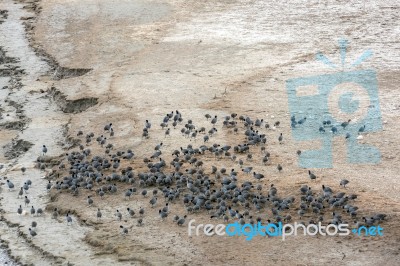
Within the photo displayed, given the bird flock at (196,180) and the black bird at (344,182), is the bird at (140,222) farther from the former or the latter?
the black bird at (344,182)

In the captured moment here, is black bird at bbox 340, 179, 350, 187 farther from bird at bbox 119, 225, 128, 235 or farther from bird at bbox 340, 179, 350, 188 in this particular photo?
bird at bbox 119, 225, 128, 235

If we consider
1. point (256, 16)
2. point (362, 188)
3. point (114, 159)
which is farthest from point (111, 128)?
point (256, 16)

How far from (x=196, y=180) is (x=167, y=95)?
2953 millimetres

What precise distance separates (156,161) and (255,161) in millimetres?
1181

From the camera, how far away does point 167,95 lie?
38.8ft

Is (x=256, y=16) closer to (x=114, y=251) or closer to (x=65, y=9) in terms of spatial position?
(x=65, y=9)

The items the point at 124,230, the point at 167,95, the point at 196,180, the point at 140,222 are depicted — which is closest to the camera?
the point at 124,230

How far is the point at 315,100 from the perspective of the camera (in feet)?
37.0

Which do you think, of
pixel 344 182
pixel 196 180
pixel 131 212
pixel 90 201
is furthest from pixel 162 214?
pixel 344 182

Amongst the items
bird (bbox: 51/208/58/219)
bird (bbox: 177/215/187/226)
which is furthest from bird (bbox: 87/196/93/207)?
bird (bbox: 177/215/187/226)

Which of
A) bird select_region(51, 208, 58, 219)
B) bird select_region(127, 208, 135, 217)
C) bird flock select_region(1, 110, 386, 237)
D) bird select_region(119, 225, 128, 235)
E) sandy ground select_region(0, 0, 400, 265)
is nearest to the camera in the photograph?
sandy ground select_region(0, 0, 400, 265)

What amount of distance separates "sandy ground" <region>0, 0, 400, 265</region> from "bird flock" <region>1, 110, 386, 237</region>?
0.08m

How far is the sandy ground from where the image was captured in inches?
314

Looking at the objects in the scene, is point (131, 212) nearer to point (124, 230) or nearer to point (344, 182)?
point (124, 230)
